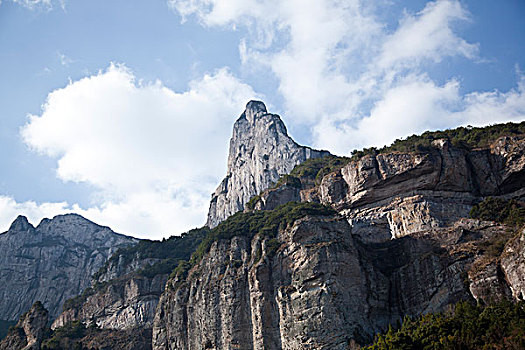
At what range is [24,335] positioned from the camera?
67500mm

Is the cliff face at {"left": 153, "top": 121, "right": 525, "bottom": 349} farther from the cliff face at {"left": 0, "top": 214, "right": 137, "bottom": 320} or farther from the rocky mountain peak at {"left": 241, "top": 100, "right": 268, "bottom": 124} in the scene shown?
the rocky mountain peak at {"left": 241, "top": 100, "right": 268, "bottom": 124}

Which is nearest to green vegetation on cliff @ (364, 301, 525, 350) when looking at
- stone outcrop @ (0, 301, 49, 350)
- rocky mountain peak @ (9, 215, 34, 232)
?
stone outcrop @ (0, 301, 49, 350)

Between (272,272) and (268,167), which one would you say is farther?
(268,167)

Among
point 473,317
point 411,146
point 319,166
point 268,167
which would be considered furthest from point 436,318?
point 268,167

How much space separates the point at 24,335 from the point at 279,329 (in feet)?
122

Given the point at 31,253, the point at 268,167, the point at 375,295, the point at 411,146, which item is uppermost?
the point at 268,167

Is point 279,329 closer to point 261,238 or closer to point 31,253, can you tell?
point 261,238

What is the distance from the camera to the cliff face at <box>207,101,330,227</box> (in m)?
107

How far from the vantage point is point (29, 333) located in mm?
66938

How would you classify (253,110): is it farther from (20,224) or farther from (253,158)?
(20,224)

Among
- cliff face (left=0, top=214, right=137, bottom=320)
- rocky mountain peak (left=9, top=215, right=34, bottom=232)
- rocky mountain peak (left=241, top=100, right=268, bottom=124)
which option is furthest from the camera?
rocky mountain peak (left=241, top=100, right=268, bottom=124)

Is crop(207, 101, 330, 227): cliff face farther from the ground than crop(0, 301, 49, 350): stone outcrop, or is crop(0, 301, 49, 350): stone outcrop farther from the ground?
crop(207, 101, 330, 227): cliff face

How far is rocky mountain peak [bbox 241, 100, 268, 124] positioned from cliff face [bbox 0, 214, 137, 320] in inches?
1589

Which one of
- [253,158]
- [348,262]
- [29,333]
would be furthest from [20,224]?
[348,262]
